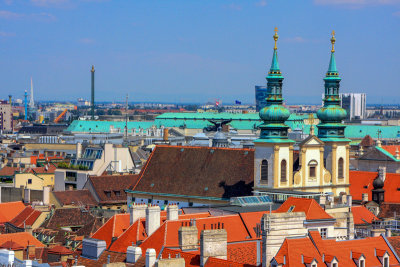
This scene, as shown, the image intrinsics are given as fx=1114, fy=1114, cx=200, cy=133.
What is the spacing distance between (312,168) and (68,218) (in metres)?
19.7

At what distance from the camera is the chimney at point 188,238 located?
51438 mm

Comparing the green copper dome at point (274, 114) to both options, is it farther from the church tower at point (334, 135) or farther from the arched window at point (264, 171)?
the church tower at point (334, 135)

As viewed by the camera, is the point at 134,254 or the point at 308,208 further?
the point at 308,208

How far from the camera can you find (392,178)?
105 meters

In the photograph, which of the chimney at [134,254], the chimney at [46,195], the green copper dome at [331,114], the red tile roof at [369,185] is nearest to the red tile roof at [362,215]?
the green copper dome at [331,114]

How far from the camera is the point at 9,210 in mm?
92312

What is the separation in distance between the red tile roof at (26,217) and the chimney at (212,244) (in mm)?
39185

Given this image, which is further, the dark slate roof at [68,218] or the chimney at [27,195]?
the chimney at [27,195]

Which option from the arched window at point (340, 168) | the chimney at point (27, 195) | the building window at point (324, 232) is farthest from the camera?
the chimney at point (27, 195)

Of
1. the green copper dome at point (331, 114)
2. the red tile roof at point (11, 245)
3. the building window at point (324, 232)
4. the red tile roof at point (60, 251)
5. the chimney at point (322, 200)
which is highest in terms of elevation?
the green copper dome at point (331, 114)

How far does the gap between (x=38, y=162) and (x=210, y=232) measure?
9332 cm

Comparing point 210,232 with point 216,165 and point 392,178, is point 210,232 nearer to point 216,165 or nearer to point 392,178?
point 216,165

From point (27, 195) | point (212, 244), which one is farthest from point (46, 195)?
point (212, 244)

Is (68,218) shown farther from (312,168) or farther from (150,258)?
(150,258)
